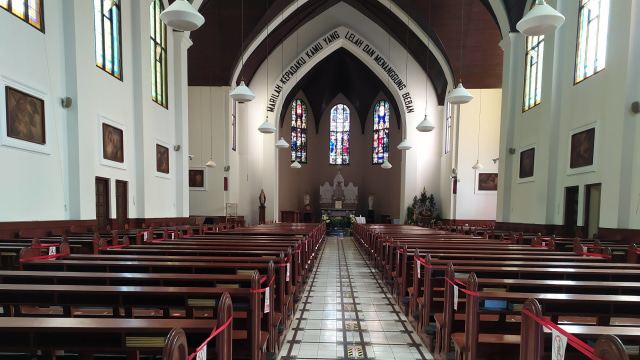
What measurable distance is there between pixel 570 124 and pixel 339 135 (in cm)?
1542

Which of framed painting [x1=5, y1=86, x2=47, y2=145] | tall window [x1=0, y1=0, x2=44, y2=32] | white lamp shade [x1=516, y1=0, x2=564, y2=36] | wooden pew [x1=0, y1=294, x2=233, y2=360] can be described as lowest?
wooden pew [x1=0, y1=294, x2=233, y2=360]

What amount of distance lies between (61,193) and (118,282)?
5.04 metres

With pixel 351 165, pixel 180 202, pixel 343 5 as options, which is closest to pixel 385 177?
pixel 351 165

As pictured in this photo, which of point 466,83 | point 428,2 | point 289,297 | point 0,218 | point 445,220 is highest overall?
point 428,2

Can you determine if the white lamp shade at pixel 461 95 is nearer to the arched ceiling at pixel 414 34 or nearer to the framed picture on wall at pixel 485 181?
the arched ceiling at pixel 414 34

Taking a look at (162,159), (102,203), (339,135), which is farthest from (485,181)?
(102,203)

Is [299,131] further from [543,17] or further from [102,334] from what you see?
[102,334]

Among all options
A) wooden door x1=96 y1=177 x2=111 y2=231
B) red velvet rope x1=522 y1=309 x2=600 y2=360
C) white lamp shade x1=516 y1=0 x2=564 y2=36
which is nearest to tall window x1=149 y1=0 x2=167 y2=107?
wooden door x1=96 y1=177 x2=111 y2=231

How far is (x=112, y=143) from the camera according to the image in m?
7.38

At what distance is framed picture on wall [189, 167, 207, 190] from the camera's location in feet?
44.2

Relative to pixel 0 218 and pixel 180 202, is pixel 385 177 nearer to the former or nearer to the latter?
pixel 180 202

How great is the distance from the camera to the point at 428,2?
11945 mm

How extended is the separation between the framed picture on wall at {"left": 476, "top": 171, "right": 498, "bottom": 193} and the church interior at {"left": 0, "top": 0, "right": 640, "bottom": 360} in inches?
1.7

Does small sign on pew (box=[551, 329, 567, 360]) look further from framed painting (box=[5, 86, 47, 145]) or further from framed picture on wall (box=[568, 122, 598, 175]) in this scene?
framed picture on wall (box=[568, 122, 598, 175])
